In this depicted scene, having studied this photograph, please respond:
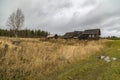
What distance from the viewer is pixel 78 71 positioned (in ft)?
46.2

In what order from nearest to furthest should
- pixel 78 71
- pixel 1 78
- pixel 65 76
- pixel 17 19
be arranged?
pixel 1 78
pixel 65 76
pixel 78 71
pixel 17 19

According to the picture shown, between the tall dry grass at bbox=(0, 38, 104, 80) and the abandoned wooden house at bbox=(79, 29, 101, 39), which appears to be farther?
the abandoned wooden house at bbox=(79, 29, 101, 39)

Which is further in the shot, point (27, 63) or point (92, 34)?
point (92, 34)

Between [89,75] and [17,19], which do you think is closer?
[89,75]

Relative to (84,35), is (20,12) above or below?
above

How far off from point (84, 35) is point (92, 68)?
68.6 m

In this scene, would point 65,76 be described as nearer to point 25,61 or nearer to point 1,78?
point 25,61

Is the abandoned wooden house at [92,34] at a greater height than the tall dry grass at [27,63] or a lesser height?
greater

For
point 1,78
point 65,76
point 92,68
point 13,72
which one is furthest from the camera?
point 92,68

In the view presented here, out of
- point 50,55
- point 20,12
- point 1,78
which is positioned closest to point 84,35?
point 20,12

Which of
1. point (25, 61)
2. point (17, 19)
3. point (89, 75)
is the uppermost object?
point (17, 19)

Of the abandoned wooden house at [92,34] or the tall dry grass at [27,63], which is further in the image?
the abandoned wooden house at [92,34]

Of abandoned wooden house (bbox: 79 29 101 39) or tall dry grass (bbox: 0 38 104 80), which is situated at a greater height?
abandoned wooden house (bbox: 79 29 101 39)

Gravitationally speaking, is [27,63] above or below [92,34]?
below
